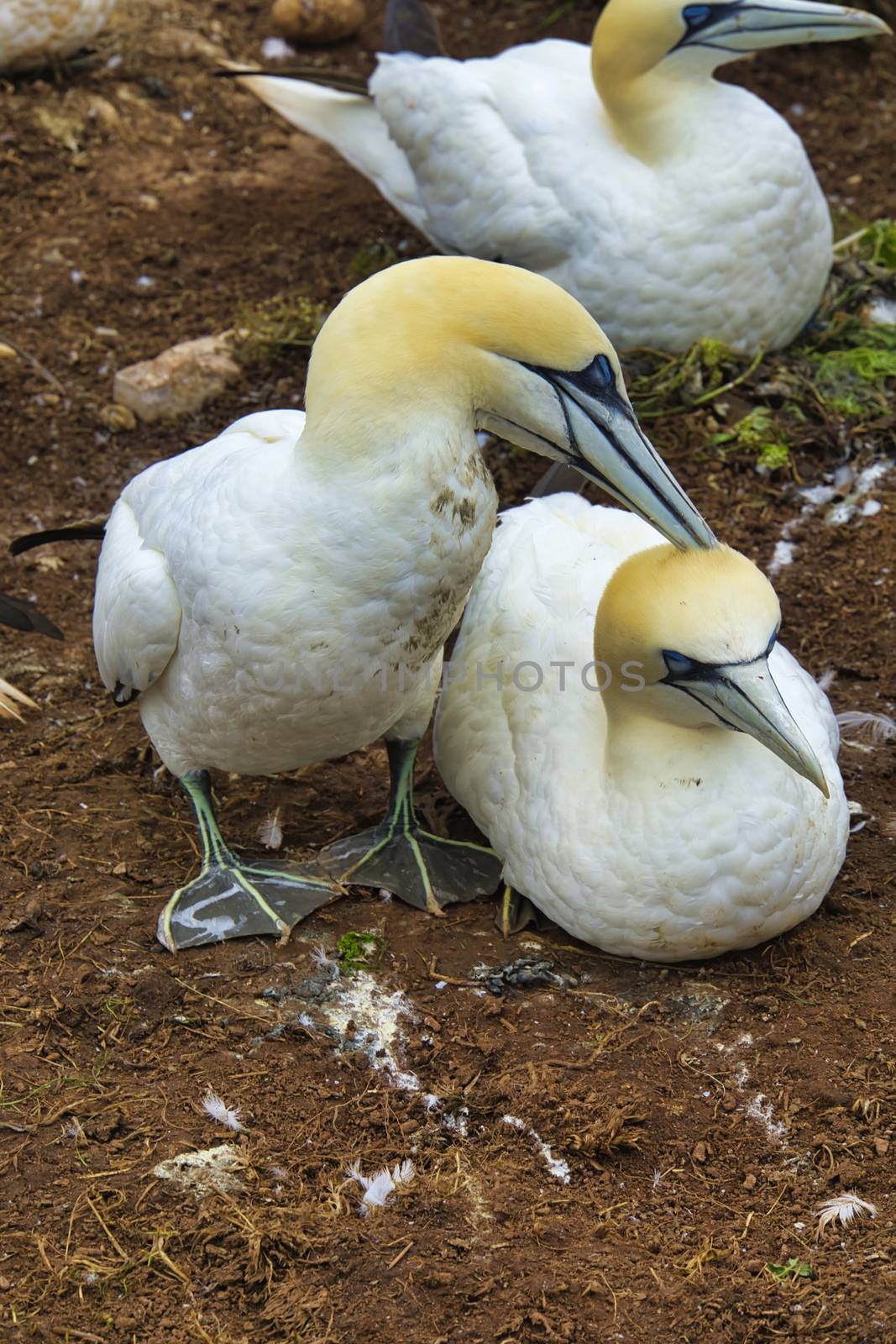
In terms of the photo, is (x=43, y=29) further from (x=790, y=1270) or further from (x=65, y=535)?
(x=790, y=1270)

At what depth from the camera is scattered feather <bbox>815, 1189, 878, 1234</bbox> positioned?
3.17 meters

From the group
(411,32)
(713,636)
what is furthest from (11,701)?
(411,32)

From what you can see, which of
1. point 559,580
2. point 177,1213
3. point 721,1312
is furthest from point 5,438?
point 721,1312

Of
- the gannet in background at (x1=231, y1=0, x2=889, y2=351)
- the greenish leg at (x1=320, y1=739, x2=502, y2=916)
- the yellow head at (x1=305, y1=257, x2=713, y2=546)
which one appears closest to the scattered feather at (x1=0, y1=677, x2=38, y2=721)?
the greenish leg at (x1=320, y1=739, x2=502, y2=916)

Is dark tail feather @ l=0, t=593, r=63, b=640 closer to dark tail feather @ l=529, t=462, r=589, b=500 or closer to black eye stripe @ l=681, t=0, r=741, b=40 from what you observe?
dark tail feather @ l=529, t=462, r=589, b=500

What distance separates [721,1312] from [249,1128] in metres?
1.07

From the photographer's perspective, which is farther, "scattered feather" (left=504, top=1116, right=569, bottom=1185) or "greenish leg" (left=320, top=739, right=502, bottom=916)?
"greenish leg" (left=320, top=739, right=502, bottom=916)

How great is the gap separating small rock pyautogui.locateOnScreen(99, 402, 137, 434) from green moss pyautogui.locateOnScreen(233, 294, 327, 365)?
0.51 metres

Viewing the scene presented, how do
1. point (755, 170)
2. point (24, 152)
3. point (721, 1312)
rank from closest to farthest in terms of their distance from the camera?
point (721, 1312) → point (755, 170) → point (24, 152)

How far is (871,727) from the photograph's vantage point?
4.69m

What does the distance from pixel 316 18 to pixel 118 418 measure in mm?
3463

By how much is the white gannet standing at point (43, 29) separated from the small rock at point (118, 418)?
8.23 feet

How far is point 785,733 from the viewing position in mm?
3467

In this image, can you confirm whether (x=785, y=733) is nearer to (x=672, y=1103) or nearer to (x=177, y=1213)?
(x=672, y=1103)
